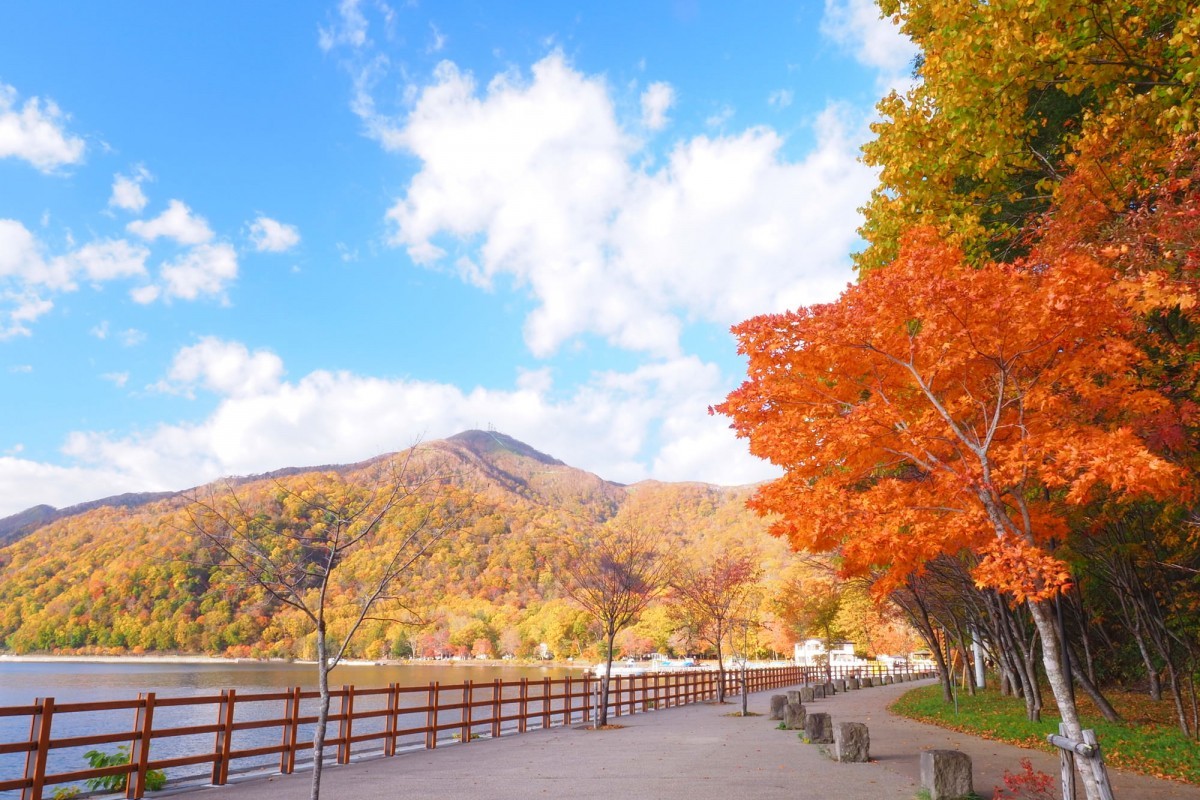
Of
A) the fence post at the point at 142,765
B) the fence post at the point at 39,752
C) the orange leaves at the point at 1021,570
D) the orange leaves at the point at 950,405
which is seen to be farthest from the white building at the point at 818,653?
the fence post at the point at 39,752

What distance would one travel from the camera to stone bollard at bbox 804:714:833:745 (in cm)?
1440

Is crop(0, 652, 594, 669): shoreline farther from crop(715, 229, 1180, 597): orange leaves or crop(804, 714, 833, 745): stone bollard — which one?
crop(715, 229, 1180, 597): orange leaves

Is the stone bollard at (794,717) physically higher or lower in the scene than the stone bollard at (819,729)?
lower

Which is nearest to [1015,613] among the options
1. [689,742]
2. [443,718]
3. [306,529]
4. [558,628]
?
[689,742]

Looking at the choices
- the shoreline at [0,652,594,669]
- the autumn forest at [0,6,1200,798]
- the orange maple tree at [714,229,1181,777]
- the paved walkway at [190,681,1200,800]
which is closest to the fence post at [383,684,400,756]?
the paved walkway at [190,681,1200,800]

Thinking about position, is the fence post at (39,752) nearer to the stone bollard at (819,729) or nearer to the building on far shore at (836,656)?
the stone bollard at (819,729)

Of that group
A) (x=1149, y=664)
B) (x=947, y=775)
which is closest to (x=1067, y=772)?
(x=947, y=775)

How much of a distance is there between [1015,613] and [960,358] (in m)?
14.1

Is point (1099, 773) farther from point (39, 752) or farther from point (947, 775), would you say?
point (39, 752)

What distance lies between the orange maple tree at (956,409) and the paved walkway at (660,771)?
10.0 ft

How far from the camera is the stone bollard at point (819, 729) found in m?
14.4

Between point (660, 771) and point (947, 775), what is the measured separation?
449cm

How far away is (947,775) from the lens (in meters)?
8.45

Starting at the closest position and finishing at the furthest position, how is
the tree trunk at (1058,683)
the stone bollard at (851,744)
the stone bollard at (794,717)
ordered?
the tree trunk at (1058,683)
the stone bollard at (851,744)
the stone bollard at (794,717)
